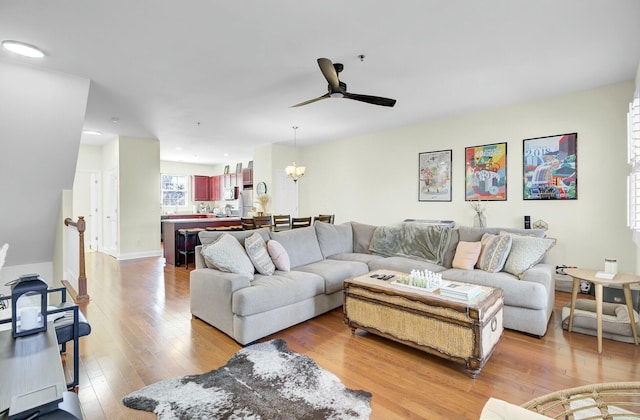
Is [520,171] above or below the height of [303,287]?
above

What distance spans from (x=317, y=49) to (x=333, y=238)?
2.46 metres

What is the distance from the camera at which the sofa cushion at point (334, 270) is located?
3465mm

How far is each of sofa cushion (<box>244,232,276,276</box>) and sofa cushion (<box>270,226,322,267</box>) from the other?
415 millimetres

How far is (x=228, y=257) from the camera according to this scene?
3.04 meters

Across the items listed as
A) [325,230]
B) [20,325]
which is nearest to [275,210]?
[325,230]

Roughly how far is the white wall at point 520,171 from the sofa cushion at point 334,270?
8.49 ft

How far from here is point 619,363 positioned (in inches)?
94.6

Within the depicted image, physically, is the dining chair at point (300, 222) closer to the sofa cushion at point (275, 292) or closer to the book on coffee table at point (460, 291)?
the sofa cushion at point (275, 292)

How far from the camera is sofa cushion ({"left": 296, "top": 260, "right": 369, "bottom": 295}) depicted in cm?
347

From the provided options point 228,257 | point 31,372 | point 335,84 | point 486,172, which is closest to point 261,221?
point 228,257

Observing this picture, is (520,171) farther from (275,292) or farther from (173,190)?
(173,190)

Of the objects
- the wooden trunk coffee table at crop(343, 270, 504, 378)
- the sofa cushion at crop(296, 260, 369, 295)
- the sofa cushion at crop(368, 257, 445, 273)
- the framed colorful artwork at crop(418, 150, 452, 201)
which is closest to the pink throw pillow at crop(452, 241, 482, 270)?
the sofa cushion at crop(368, 257, 445, 273)

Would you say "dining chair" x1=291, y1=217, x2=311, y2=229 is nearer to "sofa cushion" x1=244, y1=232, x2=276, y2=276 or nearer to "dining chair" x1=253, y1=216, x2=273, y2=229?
"dining chair" x1=253, y1=216, x2=273, y2=229

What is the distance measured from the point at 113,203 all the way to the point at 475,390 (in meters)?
7.96
